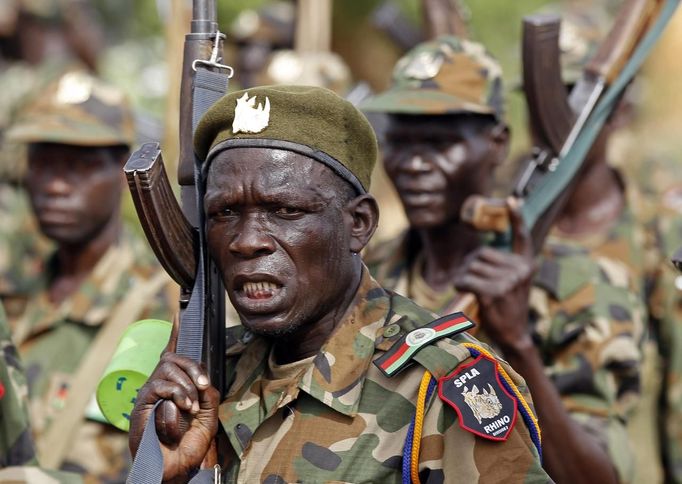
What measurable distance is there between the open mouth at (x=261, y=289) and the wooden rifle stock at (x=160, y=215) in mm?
262

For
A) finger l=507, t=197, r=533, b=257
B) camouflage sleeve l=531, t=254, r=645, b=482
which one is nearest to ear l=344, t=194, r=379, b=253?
finger l=507, t=197, r=533, b=257

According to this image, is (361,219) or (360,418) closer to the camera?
(360,418)

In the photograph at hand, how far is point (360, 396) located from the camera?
12.5 ft

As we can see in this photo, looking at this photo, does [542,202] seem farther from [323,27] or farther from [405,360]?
[323,27]

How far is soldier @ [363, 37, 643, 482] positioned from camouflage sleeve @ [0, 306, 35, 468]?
5.65ft

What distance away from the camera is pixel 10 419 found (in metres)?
4.77

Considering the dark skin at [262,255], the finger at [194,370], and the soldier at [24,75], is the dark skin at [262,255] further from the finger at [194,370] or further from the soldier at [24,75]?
the soldier at [24,75]

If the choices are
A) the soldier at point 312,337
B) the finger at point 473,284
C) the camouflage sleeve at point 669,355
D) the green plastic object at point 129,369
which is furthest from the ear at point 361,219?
the camouflage sleeve at point 669,355

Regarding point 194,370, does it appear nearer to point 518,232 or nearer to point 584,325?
point 518,232

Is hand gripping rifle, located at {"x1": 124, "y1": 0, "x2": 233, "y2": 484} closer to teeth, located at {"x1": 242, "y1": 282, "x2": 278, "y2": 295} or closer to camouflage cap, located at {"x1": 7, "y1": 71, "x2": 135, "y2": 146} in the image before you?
teeth, located at {"x1": 242, "y1": 282, "x2": 278, "y2": 295}

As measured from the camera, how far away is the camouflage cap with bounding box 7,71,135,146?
7168mm

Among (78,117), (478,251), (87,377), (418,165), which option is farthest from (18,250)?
(478,251)

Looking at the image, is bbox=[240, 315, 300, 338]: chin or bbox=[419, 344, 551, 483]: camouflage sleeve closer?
bbox=[419, 344, 551, 483]: camouflage sleeve

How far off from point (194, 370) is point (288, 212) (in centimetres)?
51
